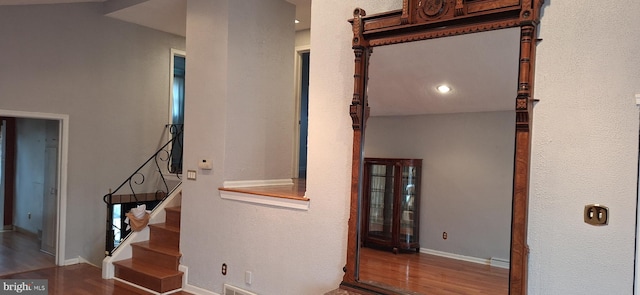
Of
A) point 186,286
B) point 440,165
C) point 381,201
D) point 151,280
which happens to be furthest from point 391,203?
point 151,280

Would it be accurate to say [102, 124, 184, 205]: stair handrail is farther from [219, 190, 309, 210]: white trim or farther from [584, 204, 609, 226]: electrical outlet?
[584, 204, 609, 226]: electrical outlet

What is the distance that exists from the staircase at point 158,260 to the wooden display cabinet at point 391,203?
2348 millimetres

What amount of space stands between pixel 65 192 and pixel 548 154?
5358mm

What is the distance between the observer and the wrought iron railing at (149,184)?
5805 mm

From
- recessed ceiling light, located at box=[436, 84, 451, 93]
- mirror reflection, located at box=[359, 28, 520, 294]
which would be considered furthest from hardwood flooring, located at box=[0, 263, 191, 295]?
recessed ceiling light, located at box=[436, 84, 451, 93]

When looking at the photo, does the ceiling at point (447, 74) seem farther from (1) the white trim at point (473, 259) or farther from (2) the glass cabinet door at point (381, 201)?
(1) the white trim at point (473, 259)

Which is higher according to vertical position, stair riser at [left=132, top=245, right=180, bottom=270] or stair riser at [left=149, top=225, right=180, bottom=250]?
stair riser at [left=149, top=225, right=180, bottom=250]

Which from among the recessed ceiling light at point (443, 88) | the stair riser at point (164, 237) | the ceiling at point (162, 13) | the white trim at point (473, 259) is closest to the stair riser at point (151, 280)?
the stair riser at point (164, 237)

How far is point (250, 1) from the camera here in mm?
4414

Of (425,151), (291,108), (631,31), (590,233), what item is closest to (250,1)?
(291,108)

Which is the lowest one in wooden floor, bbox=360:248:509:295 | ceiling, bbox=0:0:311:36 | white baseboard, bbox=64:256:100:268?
white baseboard, bbox=64:256:100:268

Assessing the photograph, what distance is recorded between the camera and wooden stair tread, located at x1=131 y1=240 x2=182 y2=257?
448 centimetres

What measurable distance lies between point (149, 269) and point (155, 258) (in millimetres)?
189

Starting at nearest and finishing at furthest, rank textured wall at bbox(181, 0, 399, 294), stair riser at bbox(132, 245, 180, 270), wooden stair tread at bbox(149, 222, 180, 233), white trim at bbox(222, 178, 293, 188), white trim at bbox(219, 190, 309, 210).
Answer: textured wall at bbox(181, 0, 399, 294), white trim at bbox(219, 190, 309, 210), white trim at bbox(222, 178, 293, 188), stair riser at bbox(132, 245, 180, 270), wooden stair tread at bbox(149, 222, 180, 233)
